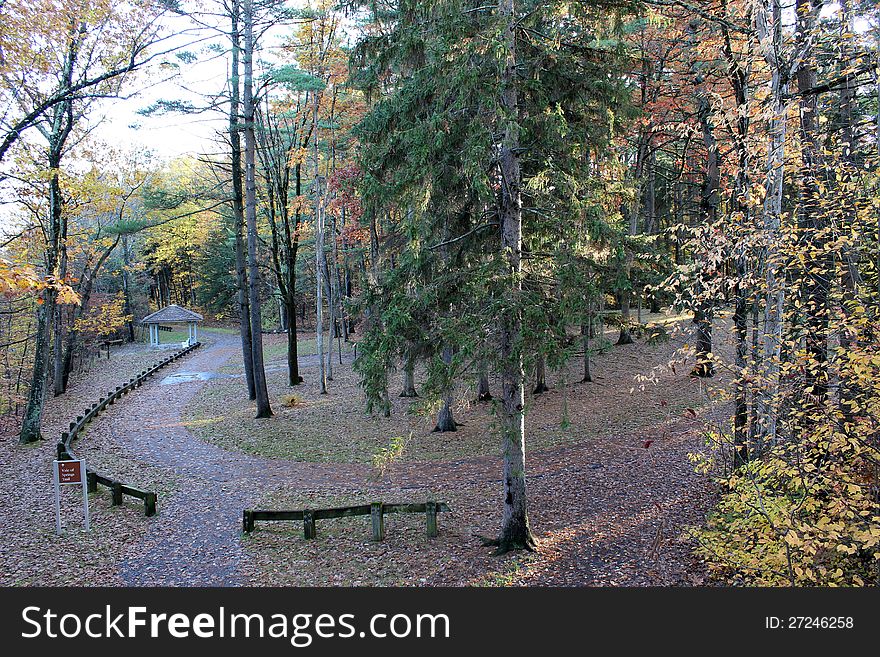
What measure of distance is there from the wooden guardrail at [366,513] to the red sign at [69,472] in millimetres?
2764

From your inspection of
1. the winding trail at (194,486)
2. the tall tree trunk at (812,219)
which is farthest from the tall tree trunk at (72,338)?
the tall tree trunk at (812,219)

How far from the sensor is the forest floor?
25.7 feet

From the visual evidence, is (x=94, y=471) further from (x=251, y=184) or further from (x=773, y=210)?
(x=773, y=210)

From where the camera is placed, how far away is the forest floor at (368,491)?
784cm

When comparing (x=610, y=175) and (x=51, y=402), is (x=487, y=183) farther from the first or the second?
(x=51, y=402)

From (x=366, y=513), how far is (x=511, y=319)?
13.8 feet

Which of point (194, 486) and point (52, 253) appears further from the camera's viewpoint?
point (52, 253)

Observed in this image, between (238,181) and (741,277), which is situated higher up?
(238,181)

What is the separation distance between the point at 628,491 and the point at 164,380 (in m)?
21.5

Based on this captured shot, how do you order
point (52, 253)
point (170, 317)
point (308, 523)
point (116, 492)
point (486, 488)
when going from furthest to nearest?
A: point (170, 317), point (52, 253), point (486, 488), point (116, 492), point (308, 523)

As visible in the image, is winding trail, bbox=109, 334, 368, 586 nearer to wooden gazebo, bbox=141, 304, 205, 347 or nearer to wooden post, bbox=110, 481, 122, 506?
wooden post, bbox=110, 481, 122, 506

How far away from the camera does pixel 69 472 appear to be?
9.12 meters

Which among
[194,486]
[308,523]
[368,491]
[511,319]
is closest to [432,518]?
[308,523]

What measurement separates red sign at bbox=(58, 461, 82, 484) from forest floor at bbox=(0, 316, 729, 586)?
959 millimetres
